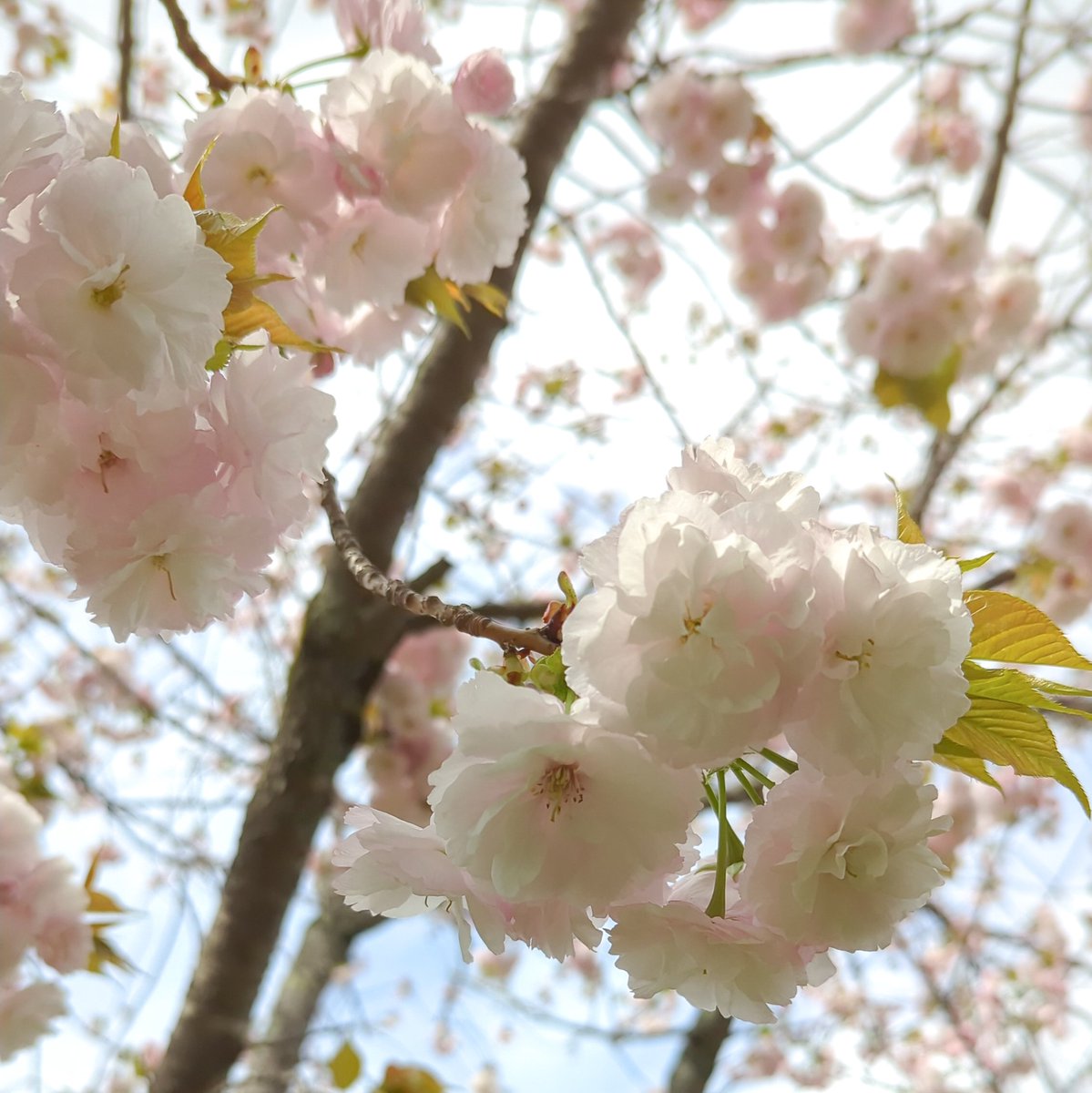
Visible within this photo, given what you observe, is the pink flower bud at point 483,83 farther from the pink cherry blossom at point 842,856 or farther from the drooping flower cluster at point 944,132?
the drooping flower cluster at point 944,132

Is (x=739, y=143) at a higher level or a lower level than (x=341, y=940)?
higher

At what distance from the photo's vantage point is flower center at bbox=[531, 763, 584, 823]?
0.52 meters

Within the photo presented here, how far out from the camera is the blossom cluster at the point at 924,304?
101 inches

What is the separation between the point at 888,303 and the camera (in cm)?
262

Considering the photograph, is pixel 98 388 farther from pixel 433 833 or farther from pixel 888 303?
pixel 888 303

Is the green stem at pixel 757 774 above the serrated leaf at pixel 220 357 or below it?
below

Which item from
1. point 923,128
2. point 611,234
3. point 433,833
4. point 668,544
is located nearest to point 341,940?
point 433,833

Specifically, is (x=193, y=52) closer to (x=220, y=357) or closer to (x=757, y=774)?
(x=220, y=357)

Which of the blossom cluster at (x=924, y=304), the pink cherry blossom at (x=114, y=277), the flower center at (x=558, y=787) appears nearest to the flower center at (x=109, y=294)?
the pink cherry blossom at (x=114, y=277)

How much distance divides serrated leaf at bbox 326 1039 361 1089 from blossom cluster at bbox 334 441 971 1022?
1.02 metres

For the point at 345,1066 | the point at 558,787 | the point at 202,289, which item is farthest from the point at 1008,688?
the point at 345,1066

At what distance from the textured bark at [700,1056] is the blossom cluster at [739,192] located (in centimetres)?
214

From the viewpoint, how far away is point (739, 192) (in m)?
2.73

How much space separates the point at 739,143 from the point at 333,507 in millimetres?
2284
